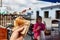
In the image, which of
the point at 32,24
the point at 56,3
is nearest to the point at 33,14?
the point at 32,24

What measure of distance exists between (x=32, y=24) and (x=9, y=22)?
33cm

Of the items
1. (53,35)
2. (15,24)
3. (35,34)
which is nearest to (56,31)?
(53,35)

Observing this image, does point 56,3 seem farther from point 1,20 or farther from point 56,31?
point 1,20

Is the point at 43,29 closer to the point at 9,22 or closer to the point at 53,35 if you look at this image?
the point at 53,35

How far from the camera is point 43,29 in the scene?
263cm

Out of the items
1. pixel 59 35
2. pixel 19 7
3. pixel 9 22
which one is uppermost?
pixel 19 7

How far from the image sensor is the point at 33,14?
8.59ft

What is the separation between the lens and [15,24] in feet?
8.64

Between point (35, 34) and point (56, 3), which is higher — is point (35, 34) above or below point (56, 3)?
below

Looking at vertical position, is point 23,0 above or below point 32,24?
above

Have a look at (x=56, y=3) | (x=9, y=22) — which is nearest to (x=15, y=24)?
A: (x=9, y=22)

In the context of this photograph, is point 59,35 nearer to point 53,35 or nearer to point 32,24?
point 53,35

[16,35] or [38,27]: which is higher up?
[38,27]

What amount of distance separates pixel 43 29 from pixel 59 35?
24 centimetres
